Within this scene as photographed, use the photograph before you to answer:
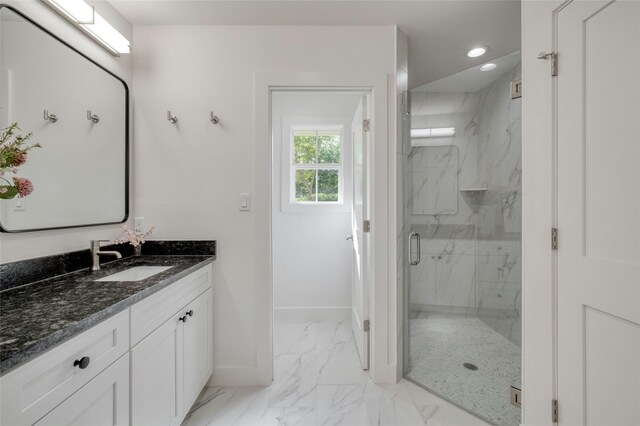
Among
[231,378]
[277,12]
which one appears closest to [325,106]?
[277,12]

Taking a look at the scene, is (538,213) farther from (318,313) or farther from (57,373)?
(318,313)

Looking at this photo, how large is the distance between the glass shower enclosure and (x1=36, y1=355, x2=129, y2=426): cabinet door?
1.65 metres

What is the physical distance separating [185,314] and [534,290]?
1.77 m

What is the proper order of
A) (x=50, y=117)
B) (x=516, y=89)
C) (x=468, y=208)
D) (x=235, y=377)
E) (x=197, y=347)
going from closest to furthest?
1. (x=50, y=117)
2. (x=516, y=89)
3. (x=197, y=347)
4. (x=235, y=377)
5. (x=468, y=208)

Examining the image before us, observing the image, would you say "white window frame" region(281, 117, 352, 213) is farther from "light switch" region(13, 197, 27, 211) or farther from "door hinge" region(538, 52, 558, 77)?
"light switch" region(13, 197, 27, 211)

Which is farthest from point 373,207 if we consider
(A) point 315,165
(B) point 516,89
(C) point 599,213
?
(A) point 315,165

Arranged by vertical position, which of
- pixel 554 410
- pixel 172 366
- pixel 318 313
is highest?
pixel 172 366

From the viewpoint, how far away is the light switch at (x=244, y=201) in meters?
1.96

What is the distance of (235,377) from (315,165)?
2133mm

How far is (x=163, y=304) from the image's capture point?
132 centimetres

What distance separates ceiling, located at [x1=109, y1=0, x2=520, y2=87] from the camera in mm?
1748

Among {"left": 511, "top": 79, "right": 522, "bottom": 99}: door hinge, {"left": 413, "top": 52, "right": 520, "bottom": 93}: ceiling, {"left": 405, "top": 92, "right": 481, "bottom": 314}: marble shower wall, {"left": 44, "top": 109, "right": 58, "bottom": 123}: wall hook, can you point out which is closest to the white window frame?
{"left": 405, "top": 92, "right": 481, "bottom": 314}: marble shower wall

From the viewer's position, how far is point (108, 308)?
3.14ft

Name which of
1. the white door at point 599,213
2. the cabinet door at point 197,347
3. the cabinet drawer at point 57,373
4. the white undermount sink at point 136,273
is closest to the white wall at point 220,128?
the cabinet door at point 197,347
